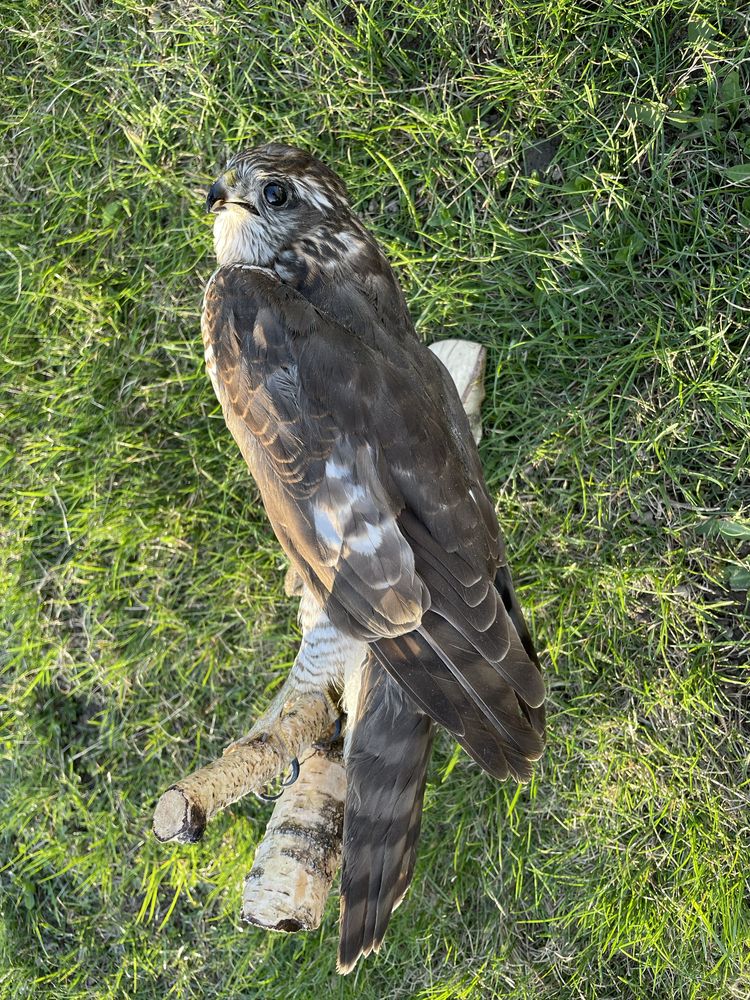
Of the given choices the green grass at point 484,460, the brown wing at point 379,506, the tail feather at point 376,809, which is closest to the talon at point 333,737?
the tail feather at point 376,809

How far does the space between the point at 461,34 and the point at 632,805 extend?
3.41m

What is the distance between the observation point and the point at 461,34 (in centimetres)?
Result: 399

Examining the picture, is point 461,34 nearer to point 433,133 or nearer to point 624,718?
point 433,133

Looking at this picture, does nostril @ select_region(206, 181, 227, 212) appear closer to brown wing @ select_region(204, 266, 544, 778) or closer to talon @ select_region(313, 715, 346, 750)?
brown wing @ select_region(204, 266, 544, 778)

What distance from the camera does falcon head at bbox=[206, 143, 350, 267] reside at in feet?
10.3

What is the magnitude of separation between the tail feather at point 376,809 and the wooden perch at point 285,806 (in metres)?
0.11

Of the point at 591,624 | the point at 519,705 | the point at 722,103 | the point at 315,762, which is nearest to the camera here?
the point at 519,705

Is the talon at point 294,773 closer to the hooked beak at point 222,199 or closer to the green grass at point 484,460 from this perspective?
the green grass at point 484,460

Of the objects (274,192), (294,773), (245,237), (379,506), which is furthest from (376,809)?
(274,192)

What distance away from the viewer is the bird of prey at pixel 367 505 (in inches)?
106

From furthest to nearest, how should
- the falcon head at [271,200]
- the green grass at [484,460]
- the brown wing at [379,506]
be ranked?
the green grass at [484,460] < the falcon head at [271,200] < the brown wing at [379,506]

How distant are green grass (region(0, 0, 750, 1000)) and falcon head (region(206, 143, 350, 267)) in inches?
37.6

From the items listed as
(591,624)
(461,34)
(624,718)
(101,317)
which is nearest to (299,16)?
(461,34)

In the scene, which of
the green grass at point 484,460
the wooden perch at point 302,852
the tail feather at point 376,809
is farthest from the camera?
the green grass at point 484,460
